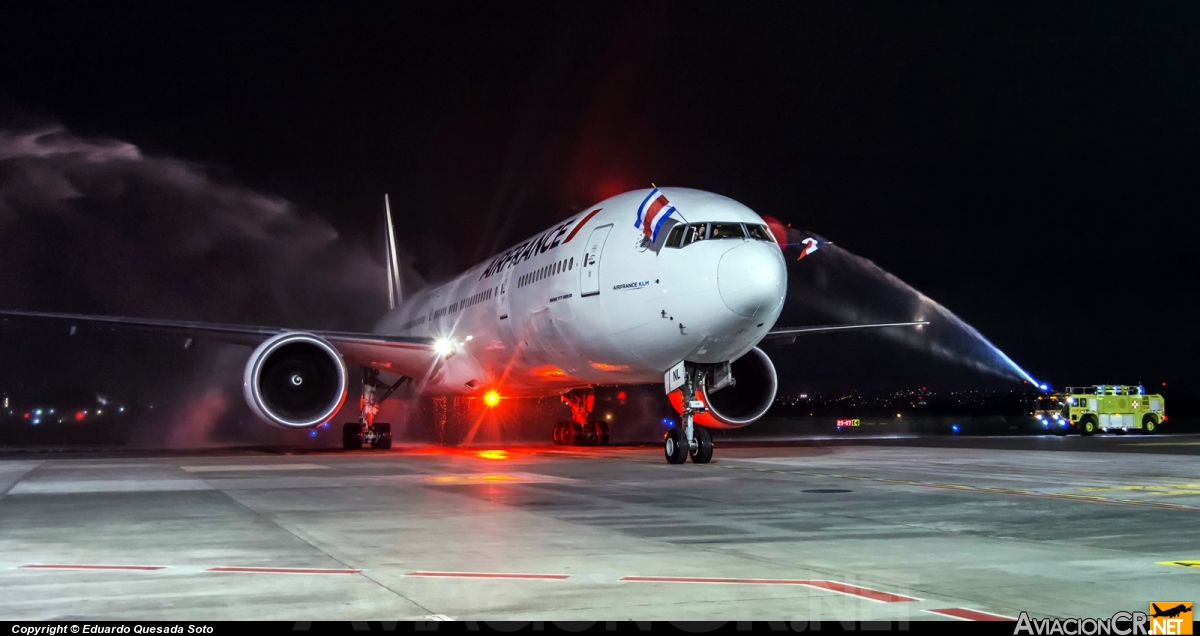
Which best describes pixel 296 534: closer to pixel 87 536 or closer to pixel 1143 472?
pixel 87 536

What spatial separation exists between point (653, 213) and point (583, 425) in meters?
9.75

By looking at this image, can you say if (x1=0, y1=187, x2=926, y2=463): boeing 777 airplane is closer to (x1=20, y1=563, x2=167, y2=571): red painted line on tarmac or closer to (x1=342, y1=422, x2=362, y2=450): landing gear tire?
(x1=342, y1=422, x2=362, y2=450): landing gear tire

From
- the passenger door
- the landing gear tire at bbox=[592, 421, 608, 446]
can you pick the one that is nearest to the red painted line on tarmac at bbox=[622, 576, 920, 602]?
the passenger door

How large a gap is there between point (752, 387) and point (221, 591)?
680 inches

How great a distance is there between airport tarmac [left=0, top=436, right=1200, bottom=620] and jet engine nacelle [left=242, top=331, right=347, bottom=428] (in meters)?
6.85

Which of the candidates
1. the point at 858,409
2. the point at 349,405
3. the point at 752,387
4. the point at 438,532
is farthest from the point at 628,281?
the point at 858,409

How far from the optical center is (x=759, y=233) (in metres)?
17.6

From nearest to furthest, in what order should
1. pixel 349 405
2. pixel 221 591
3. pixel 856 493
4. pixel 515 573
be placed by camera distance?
pixel 221 591 < pixel 515 573 < pixel 856 493 < pixel 349 405

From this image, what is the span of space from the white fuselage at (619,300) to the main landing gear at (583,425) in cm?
139

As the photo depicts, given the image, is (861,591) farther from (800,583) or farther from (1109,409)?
(1109,409)

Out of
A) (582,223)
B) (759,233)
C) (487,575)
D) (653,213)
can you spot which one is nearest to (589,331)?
(582,223)

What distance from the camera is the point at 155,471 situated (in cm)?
1733

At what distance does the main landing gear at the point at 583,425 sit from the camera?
86.5 feet

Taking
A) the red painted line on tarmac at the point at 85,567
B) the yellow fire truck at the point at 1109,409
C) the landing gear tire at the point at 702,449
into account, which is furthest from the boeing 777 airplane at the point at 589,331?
the yellow fire truck at the point at 1109,409
